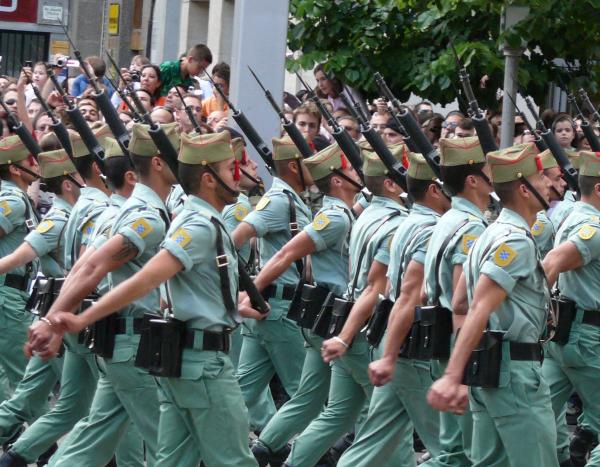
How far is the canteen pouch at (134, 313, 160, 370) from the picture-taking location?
797 cm

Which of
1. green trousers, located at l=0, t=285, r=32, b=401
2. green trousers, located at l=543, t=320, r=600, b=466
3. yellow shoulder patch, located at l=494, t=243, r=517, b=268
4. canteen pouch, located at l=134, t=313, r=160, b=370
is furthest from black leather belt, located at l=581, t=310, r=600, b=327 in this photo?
green trousers, located at l=0, t=285, r=32, b=401

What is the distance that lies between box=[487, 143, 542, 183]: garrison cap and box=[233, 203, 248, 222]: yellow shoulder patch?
403 cm

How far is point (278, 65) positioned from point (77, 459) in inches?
212

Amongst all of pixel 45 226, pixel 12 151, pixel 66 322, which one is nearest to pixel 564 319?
pixel 45 226

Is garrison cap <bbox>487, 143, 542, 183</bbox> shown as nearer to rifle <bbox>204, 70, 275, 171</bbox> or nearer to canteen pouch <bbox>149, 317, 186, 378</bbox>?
canteen pouch <bbox>149, 317, 186, 378</bbox>

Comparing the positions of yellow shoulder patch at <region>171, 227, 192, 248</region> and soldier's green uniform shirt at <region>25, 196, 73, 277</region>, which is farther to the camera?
soldier's green uniform shirt at <region>25, 196, 73, 277</region>

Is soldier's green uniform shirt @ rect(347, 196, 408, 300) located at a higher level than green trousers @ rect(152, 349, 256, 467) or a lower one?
higher

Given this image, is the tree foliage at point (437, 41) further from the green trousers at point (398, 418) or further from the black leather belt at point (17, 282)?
the green trousers at point (398, 418)

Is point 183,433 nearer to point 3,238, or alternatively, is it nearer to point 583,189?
point 583,189

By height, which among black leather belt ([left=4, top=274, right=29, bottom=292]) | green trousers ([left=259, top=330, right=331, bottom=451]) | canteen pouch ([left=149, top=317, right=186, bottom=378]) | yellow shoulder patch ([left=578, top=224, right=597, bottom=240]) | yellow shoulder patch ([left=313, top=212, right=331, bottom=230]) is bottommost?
green trousers ([left=259, top=330, right=331, bottom=451])

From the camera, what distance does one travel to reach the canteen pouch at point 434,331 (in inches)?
335

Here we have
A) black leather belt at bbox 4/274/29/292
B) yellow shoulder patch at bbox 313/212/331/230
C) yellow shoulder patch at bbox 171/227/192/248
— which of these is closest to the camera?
yellow shoulder patch at bbox 171/227/192/248

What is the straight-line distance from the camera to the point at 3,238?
37.8ft

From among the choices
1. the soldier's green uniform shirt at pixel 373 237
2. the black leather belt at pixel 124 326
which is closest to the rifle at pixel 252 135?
the soldier's green uniform shirt at pixel 373 237
